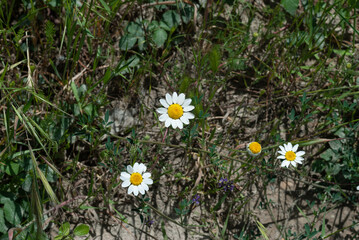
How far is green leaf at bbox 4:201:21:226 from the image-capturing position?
219 cm

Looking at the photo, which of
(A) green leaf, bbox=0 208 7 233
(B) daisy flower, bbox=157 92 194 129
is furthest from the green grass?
(B) daisy flower, bbox=157 92 194 129

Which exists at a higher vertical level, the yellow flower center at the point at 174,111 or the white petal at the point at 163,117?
the yellow flower center at the point at 174,111

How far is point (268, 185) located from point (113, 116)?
119 centimetres

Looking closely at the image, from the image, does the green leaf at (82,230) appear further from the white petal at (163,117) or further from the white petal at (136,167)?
the white petal at (163,117)

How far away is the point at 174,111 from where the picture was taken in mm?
2154

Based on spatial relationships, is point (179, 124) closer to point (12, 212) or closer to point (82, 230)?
point (82, 230)

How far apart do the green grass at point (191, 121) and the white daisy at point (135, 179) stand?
139 mm

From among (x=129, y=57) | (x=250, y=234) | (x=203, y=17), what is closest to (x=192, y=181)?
(x=250, y=234)

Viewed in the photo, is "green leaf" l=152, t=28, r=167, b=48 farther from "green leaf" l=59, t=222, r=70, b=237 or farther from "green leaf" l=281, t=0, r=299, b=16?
"green leaf" l=59, t=222, r=70, b=237

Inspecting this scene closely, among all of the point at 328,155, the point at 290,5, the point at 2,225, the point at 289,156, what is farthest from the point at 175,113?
the point at 290,5

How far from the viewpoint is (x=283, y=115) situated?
116 inches

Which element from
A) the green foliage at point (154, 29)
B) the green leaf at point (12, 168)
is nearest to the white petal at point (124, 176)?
the green leaf at point (12, 168)

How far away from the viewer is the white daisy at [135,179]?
2090 millimetres

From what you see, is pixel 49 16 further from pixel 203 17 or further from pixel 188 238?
pixel 188 238
